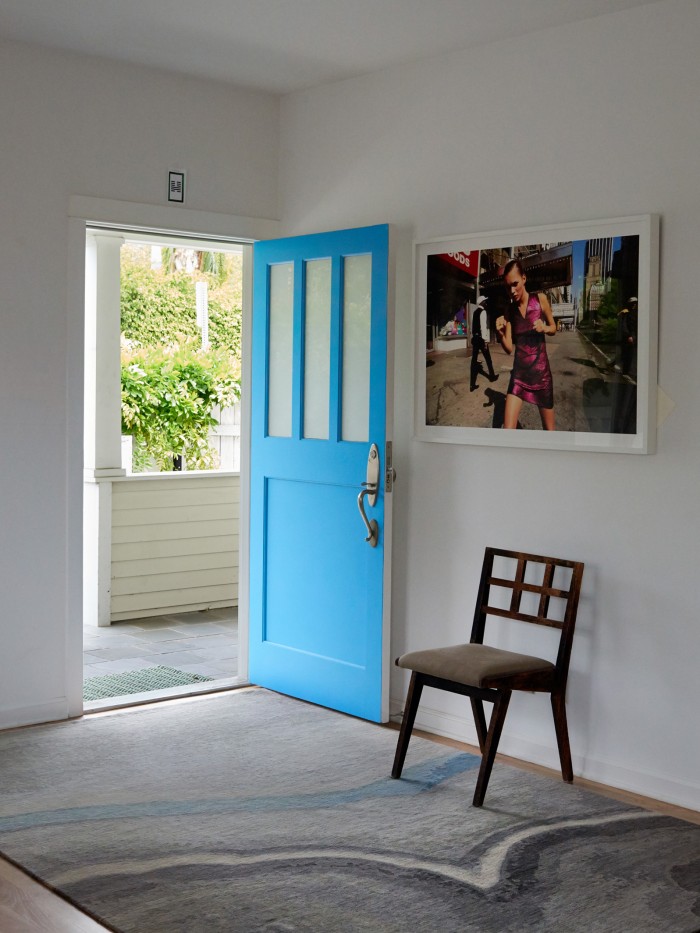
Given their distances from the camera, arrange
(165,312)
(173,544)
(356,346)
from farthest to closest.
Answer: (165,312) < (173,544) < (356,346)

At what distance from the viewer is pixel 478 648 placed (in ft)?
12.2

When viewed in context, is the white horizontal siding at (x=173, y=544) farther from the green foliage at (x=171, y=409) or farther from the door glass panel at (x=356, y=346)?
the door glass panel at (x=356, y=346)

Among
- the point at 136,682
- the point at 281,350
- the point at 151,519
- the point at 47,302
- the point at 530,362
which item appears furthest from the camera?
the point at 151,519

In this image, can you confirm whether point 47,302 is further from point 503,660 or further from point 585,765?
point 585,765

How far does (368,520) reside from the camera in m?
4.39

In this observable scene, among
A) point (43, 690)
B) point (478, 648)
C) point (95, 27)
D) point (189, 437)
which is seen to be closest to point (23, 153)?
point (95, 27)

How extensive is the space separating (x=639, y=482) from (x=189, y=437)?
455 centimetres

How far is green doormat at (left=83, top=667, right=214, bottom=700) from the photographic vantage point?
4.88m

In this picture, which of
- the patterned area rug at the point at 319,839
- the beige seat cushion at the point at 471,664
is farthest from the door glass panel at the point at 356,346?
the patterned area rug at the point at 319,839

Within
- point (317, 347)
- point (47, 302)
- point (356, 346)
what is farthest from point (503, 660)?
point (47, 302)

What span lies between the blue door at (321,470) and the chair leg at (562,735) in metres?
0.88

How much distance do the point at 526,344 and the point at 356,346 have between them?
788 millimetres

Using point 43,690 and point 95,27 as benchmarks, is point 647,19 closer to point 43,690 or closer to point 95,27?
point 95,27

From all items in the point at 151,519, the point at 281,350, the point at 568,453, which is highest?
the point at 281,350
